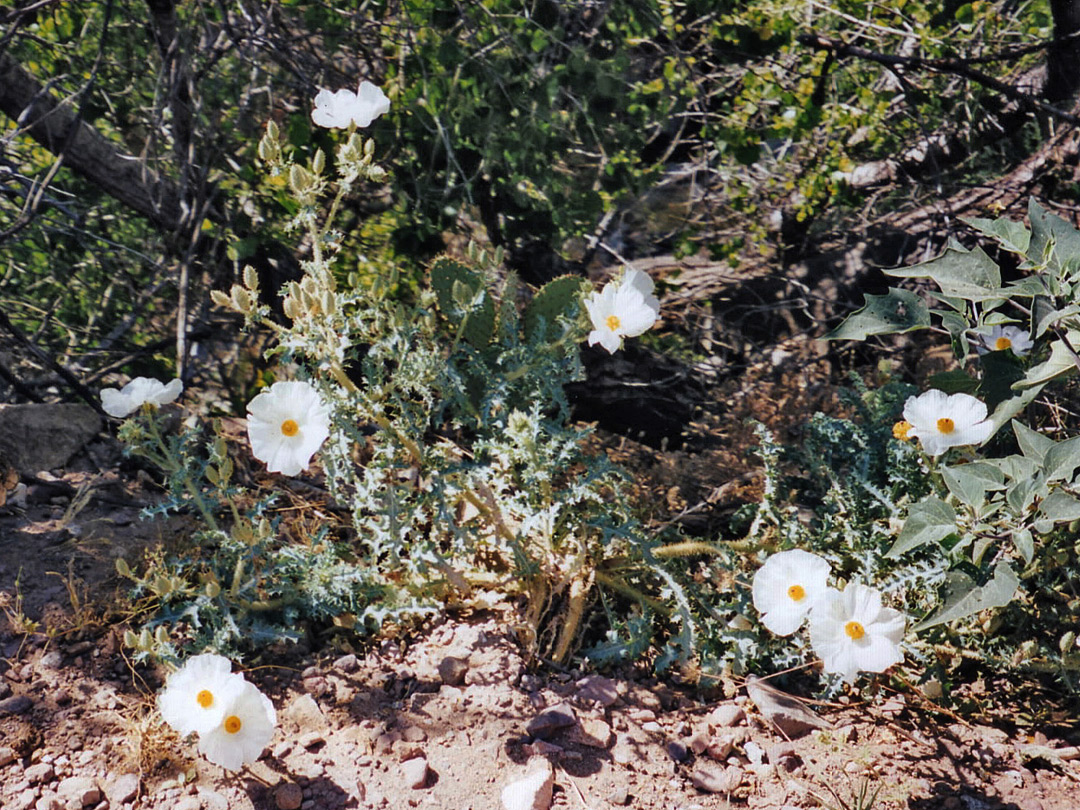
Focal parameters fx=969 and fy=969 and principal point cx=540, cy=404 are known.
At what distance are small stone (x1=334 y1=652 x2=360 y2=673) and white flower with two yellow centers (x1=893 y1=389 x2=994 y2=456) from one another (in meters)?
1.42

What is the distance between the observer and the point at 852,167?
156 inches

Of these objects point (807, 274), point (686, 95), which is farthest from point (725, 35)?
point (807, 274)

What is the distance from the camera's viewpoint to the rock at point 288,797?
6.54ft

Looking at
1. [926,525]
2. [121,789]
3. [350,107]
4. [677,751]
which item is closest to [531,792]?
[677,751]

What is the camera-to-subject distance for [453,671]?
2.36 metres

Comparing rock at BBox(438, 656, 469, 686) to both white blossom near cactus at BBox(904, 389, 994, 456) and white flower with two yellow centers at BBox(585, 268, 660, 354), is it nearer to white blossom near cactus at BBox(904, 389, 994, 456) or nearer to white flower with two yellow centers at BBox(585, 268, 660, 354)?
white flower with two yellow centers at BBox(585, 268, 660, 354)

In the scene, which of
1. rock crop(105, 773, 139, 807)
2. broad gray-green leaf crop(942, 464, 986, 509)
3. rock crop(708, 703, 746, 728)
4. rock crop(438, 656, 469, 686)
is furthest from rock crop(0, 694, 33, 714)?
broad gray-green leaf crop(942, 464, 986, 509)

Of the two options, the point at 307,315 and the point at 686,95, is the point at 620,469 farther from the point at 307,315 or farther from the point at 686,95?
the point at 686,95

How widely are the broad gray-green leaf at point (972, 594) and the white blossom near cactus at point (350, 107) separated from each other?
171cm

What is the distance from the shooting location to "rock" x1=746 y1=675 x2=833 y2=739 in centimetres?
225

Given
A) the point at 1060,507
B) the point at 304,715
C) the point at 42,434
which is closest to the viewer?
the point at 1060,507

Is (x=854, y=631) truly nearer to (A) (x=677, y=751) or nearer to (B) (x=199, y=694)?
(A) (x=677, y=751)

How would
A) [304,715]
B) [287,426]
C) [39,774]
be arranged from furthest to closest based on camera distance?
[304,715], [287,426], [39,774]

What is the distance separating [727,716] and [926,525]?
68 cm
